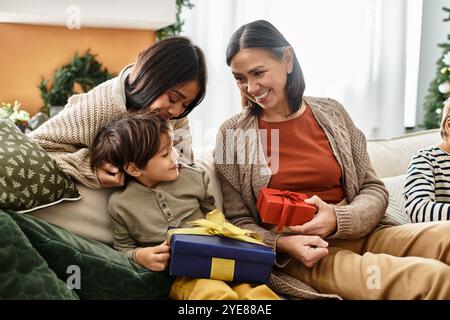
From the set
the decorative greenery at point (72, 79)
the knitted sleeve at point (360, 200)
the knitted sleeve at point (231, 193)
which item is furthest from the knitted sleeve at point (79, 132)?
the decorative greenery at point (72, 79)

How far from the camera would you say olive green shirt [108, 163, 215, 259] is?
129cm

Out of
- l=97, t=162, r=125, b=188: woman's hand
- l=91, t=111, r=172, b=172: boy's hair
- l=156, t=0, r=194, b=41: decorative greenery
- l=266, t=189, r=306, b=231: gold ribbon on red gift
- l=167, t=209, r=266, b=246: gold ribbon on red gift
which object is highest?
l=156, t=0, r=194, b=41: decorative greenery

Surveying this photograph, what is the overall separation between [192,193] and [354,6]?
99.0 inches

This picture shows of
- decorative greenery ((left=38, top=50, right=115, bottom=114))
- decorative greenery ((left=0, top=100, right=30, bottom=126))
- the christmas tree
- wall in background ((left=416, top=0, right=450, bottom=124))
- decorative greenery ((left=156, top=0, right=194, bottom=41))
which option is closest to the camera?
decorative greenery ((left=0, top=100, right=30, bottom=126))

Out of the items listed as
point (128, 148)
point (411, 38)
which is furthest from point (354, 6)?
point (128, 148)

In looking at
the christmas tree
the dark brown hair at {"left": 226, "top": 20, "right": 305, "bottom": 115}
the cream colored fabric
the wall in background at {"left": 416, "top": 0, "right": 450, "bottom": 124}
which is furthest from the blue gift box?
the wall in background at {"left": 416, "top": 0, "right": 450, "bottom": 124}

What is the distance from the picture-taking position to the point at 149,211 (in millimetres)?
1308

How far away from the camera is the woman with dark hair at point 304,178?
1.32 meters

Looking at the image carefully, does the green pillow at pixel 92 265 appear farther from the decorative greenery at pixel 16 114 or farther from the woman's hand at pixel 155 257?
the decorative greenery at pixel 16 114

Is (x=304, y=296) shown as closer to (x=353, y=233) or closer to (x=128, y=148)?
(x=353, y=233)

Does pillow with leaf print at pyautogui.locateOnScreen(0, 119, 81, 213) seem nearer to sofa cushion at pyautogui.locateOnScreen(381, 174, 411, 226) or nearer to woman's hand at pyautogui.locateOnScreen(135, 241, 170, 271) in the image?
woman's hand at pyautogui.locateOnScreen(135, 241, 170, 271)

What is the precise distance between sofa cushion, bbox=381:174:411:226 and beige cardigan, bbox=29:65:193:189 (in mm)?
785

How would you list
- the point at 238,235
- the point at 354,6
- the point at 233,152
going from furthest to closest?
the point at 354,6 < the point at 233,152 < the point at 238,235

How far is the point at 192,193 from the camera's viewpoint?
54.6 inches
